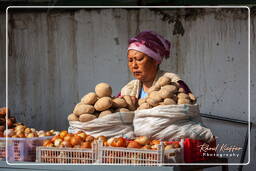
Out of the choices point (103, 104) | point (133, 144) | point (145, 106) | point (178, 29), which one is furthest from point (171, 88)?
point (178, 29)

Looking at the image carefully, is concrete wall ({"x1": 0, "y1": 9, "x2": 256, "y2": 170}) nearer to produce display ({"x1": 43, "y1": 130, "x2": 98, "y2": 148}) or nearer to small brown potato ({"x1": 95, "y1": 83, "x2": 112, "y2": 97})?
small brown potato ({"x1": 95, "y1": 83, "x2": 112, "y2": 97})

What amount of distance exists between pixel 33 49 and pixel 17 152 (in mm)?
2882

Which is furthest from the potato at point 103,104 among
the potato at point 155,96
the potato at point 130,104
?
the potato at point 155,96

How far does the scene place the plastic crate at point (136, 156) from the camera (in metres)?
3.93

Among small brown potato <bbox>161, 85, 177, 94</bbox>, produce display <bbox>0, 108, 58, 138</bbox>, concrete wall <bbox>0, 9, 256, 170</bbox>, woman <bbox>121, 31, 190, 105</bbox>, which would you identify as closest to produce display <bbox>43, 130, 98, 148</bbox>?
produce display <bbox>0, 108, 58, 138</bbox>

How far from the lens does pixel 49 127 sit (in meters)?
7.09

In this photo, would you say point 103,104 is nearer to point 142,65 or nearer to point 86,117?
point 86,117

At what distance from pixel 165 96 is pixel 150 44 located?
2.15 ft

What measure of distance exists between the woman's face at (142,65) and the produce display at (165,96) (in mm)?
396

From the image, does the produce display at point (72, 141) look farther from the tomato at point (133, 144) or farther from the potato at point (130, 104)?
the potato at point (130, 104)

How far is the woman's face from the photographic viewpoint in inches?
196

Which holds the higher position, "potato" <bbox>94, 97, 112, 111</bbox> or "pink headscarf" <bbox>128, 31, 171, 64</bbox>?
"pink headscarf" <bbox>128, 31, 171, 64</bbox>

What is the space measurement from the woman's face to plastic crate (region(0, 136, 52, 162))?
3.48ft

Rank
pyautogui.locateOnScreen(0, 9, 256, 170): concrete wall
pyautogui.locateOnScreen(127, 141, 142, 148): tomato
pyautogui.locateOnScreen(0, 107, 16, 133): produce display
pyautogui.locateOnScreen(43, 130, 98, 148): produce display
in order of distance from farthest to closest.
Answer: pyautogui.locateOnScreen(0, 9, 256, 170): concrete wall, pyautogui.locateOnScreen(0, 107, 16, 133): produce display, pyautogui.locateOnScreen(43, 130, 98, 148): produce display, pyautogui.locateOnScreen(127, 141, 142, 148): tomato
